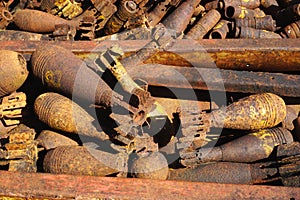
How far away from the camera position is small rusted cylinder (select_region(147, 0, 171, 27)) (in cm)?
534

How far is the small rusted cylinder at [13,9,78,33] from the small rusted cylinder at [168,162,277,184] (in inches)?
104

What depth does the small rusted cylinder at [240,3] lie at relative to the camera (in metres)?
5.35

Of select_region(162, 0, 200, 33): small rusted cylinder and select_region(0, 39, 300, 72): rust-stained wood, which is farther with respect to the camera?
select_region(162, 0, 200, 33): small rusted cylinder

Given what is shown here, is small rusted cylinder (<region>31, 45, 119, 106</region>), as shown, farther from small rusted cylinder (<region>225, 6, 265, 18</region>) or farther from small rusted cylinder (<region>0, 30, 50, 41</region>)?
small rusted cylinder (<region>225, 6, 265, 18</region>)

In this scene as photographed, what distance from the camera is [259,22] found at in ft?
17.0

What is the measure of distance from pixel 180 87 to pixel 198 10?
1942 millimetres

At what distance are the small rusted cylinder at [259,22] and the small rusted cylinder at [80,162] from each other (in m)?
2.95

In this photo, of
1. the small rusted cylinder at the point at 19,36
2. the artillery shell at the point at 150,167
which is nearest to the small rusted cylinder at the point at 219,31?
the small rusted cylinder at the point at 19,36

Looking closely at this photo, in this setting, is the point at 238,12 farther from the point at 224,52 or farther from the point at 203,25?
the point at 224,52

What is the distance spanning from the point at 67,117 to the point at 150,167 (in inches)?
40.0

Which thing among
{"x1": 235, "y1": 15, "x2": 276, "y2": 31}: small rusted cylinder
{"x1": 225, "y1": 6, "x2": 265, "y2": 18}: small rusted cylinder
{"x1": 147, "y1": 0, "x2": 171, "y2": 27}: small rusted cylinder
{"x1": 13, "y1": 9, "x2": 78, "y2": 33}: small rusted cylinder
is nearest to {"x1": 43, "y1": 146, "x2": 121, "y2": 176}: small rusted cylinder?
{"x1": 13, "y1": 9, "x2": 78, "y2": 33}: small rusted cylinder

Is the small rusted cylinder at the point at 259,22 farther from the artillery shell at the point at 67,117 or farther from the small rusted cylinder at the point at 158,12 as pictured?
the artillery shell at the point at 67,117

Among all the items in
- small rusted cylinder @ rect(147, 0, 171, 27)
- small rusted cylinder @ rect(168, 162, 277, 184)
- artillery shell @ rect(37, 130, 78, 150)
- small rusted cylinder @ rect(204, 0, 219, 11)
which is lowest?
small rusted cylinder @ rect(168, 162, 277, 184)

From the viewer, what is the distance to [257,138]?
368 cm
